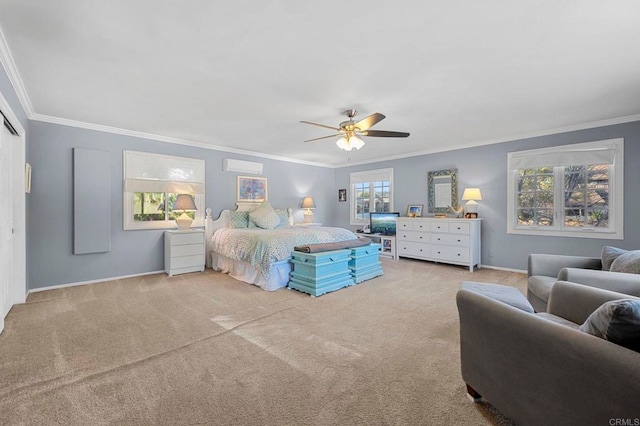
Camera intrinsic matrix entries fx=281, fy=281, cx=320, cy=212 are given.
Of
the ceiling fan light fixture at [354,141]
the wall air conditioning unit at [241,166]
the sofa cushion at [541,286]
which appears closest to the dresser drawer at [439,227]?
the sofa cushion at [541,286]

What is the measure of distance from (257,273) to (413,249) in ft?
11.2

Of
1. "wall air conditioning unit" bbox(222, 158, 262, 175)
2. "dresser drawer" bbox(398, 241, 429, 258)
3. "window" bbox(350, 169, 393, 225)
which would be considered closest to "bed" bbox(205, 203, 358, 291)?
"wall air conditioning unit" bbox(222, 158, 262, 175)

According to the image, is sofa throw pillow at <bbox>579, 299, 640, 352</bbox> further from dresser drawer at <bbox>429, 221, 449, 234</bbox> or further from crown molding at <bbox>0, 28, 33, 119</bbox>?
dresser drawer at <bbox>429, 221, 449, 234</bbox>

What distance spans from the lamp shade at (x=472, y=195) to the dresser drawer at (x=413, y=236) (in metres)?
1.03

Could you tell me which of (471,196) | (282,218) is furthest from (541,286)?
(282,218)

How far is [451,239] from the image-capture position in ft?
17.6

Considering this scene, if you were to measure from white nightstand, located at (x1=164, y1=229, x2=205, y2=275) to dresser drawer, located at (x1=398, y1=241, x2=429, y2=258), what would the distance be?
4063 millimetres

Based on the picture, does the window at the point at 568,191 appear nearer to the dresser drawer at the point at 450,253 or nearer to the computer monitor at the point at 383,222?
the dresser drawer at the point at 450,253

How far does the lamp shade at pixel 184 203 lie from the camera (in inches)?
192

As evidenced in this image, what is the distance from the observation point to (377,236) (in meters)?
6.68

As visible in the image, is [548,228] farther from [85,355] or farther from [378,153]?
[85,355]

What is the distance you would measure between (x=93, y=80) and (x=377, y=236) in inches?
222

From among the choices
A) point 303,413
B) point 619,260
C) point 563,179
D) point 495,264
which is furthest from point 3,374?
point 563,179

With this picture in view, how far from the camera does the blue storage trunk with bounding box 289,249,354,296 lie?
377 cm
